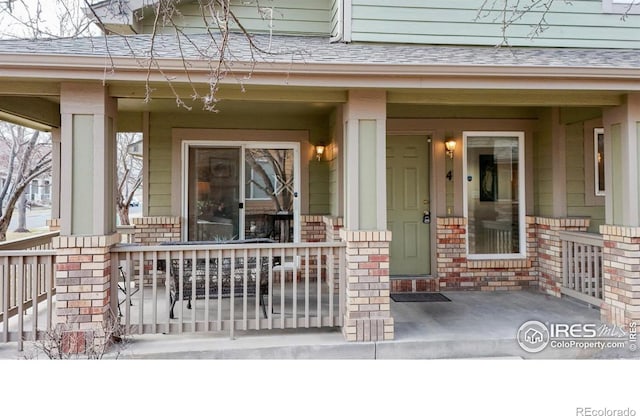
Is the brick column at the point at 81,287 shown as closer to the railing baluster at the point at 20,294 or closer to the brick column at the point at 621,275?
the railing baluster at the point at 20,294

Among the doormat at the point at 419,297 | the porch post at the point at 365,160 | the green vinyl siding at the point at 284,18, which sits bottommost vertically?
the doormat at the point at 419,297

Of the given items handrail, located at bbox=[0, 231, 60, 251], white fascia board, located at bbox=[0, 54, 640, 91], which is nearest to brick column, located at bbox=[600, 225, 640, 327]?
white fascia board, located at bbox=[0, 54, 640, 91]

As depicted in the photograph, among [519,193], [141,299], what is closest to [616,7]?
[519,193]

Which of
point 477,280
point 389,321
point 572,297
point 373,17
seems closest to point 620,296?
point 572,297

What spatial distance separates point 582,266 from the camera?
510cm

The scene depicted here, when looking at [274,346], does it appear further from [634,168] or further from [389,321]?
[634,168]

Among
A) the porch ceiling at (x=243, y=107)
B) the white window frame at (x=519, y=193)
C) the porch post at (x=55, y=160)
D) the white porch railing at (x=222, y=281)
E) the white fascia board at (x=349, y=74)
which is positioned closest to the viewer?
the white fascia board at (x=349, y=74)

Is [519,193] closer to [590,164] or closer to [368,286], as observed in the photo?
[590,164]

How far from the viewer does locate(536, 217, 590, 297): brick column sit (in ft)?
18.0

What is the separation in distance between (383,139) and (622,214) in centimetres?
259

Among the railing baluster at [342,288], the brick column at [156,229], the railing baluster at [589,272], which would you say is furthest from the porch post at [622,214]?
the brick column at [156,229]

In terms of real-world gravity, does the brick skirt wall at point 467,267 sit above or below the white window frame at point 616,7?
below

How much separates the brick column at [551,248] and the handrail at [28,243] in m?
6.49

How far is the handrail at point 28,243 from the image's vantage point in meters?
4.54
